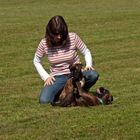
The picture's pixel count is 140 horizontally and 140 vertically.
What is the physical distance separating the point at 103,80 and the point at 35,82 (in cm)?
136

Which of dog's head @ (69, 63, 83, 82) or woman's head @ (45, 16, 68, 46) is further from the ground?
woman's head @ (45, 16, 68, 46)

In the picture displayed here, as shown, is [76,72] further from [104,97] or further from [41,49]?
[41,49]

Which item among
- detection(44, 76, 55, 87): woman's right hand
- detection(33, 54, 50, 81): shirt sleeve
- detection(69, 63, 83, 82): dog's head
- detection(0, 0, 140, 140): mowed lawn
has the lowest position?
detection(0, 0, 140, 140): mowed lawn

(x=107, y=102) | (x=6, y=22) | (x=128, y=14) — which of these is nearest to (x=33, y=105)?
(x=107, y=102)

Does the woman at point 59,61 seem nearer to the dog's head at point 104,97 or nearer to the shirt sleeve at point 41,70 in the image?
the shirt sleeve at point 41,70

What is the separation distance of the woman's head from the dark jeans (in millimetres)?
645

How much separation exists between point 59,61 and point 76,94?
2.95 feet

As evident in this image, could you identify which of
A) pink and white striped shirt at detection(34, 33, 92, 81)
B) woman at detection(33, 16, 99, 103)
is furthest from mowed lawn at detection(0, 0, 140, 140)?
pink and white striped shirt at detection(34, 33, 92, 81)

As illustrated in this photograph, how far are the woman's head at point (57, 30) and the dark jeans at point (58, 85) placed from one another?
2.12 ft

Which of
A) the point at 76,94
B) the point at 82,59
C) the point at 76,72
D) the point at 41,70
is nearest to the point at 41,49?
the point at 41,70

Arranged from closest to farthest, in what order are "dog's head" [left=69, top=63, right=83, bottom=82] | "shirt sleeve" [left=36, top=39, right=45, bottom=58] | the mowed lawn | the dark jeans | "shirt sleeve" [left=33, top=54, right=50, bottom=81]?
the mowed lawn → "dog's head" [left=69, top=63, right=83, bottom=82] → the dark jeans → "shirt sleeve" [left=33, top=54, right=50, bottom=81] → "shirt sleeve" [left=36, top=39, right=45, bottom=58]

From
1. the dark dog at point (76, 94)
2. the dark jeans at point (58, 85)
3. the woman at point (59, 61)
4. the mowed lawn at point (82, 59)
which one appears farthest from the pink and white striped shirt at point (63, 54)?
the mowed lawn at point (82, 59)

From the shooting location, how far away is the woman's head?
998 cm

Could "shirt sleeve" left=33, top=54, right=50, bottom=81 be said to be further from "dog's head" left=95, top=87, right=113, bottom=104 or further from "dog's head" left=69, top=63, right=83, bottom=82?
"dog's head" left=95, top=87, right=113, bottom=104
